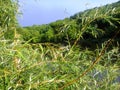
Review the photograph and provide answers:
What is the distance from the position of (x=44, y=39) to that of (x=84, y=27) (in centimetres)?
3561

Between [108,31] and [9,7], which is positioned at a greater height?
[9,7]

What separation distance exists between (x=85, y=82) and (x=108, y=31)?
34.6 metres

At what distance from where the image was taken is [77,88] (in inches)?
145

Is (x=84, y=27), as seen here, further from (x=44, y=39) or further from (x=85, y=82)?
(x=44, y=39)

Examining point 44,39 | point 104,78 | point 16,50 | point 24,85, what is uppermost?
point 16,50

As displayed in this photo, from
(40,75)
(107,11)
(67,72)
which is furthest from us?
(67,72)

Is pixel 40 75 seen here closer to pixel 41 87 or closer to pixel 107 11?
pixel 41 87

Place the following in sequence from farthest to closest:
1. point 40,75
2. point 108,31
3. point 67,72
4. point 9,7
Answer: point 108,31
point 9,7
point 67,72
point 40,75

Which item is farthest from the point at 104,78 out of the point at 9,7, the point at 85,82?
the point at 9,7

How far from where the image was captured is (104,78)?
15.1 feet

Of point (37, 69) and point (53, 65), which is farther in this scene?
point (53, 65)

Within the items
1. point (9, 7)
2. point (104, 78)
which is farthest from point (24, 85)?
point (9, 7)

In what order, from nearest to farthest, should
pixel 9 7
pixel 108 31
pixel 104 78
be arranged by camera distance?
pixel 104 78, pixel 9 7, pixel 108 31

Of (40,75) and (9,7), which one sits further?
(9,7)
